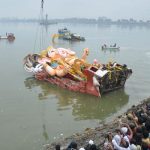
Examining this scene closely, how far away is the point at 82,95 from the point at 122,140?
13.9m

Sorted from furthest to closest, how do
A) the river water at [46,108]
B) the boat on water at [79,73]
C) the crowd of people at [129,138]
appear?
the boat on water at [79,73], the river water at [46,108], the crowd of people at [129,138]

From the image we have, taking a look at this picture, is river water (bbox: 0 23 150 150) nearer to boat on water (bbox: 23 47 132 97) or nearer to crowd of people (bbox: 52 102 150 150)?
boat on water (bbox: 23 47 132 97)

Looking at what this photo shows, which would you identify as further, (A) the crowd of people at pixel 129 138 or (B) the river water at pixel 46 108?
(B) the river water at pixel 46 108

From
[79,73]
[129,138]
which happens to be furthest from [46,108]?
[129,138]

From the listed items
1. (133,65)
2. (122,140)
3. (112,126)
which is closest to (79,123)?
(112,126)

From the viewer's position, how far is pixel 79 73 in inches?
974

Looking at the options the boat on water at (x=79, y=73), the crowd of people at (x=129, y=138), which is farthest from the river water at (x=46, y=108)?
the crowd of people at (x=129, y=138)

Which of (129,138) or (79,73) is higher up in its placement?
(129,138)

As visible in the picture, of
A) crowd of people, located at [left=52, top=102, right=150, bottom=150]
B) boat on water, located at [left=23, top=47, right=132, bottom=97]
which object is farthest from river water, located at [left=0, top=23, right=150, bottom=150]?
crowd of people, located at [left=52, top=102, right=150, bottom=150]

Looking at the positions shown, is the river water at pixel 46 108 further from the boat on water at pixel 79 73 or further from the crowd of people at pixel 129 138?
the crowd of people at pixel 129 138

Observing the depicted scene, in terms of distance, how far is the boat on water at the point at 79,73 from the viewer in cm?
2384

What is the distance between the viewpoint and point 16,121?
19172mm

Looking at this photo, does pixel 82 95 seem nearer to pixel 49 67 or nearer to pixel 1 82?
pixel 49 67

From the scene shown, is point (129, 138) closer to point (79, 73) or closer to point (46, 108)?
point (46, 108)
